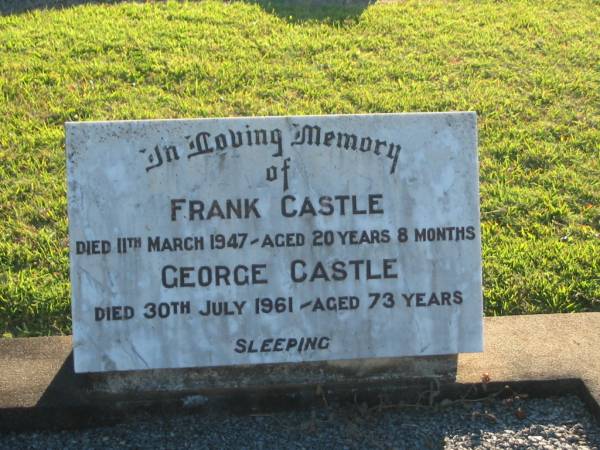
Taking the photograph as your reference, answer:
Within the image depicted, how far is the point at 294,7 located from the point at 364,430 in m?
6.23

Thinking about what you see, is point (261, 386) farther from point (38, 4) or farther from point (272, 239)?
point (38, 4)

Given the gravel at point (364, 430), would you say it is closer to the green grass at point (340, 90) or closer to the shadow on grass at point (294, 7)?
the green grass at point (340, 90)

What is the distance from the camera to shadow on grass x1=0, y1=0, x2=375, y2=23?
8.97m

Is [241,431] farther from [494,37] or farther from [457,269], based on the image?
[494,37]

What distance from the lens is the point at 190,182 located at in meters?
3.96

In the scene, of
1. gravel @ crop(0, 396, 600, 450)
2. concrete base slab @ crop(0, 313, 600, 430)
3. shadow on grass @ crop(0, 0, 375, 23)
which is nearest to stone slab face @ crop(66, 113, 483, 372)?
concrete base slab @ crop(0, 313, 600, 430)

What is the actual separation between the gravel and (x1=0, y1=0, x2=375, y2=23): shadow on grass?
18.4 feet

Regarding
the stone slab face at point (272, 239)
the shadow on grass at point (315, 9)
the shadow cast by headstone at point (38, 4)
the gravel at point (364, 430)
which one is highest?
the shadow cast by headstone at point (38, 4)

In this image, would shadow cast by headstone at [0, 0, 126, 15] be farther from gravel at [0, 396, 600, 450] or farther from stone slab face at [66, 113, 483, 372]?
gravel at [0, 396, 600, 450]

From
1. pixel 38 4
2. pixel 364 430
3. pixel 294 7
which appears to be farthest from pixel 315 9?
pixel 364 430

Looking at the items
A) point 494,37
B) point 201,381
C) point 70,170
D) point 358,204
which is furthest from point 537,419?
point 494,37

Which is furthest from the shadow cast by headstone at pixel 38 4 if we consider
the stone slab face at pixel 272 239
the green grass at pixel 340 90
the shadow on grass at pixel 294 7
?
the stone slab face at pixel 272 239

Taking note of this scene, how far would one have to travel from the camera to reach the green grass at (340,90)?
5.42 meters

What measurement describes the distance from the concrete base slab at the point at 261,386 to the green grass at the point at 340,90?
0.89 metres
